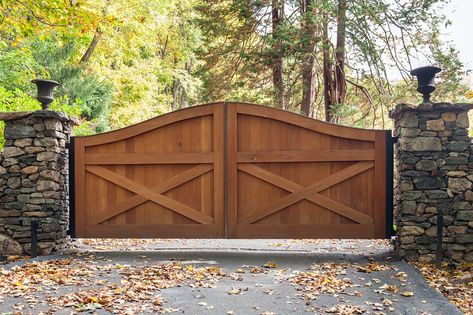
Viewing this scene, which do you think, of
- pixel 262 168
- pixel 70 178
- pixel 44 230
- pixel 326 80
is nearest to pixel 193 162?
pixel 262 168

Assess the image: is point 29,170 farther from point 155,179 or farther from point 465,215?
point 465,215

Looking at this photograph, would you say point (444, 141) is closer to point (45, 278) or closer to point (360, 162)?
point (360, 162)

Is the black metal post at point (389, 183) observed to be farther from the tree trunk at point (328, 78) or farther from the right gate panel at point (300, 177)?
the tree trunk at point (328, 78)

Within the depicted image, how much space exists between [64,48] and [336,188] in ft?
31.4

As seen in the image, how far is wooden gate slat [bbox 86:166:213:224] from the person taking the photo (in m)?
5.26

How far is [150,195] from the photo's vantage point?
530 centimetres

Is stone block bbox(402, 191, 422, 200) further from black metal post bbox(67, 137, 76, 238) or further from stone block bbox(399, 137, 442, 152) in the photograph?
black metal post bbox(67, 137, 76, 238)

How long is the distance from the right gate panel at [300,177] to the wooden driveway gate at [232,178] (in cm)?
1

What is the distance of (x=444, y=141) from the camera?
4699mm

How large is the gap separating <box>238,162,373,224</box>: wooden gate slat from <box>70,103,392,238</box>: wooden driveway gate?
13 millimetres

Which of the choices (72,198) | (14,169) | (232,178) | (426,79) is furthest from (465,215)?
(14,169)

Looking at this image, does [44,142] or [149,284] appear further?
[44,142]

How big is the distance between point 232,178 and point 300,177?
2.85 ft

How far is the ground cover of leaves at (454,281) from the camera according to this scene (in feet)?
11.8
